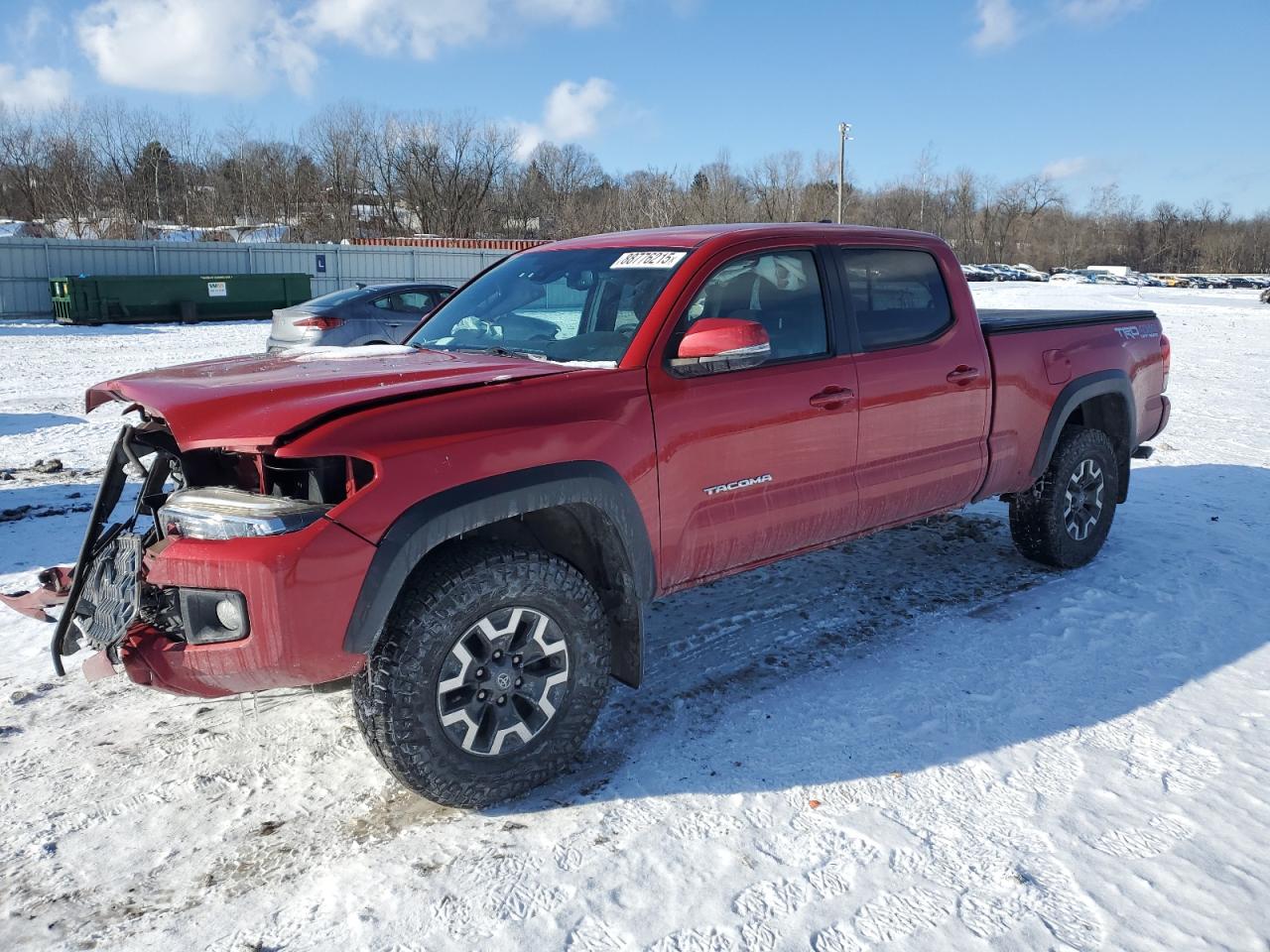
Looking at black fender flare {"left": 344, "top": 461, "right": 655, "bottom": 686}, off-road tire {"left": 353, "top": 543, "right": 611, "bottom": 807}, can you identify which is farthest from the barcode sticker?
off-road tire {"left": 353, "top": 543, "right": 611, "bottom": 807}

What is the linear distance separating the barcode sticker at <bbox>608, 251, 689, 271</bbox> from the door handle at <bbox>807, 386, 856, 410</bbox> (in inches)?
31.4

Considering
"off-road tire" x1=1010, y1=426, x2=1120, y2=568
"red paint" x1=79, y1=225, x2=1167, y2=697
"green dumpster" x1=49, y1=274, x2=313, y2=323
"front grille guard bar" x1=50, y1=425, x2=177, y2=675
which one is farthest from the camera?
"green dumpster" x1=49, y1=274, x2=313, y2=323

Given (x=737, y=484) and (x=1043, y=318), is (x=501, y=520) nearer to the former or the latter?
(x=737, y=484)

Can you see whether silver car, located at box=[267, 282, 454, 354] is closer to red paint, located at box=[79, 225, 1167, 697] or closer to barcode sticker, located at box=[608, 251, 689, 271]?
barcode sticker, located at box=[608, 251, 689, 271]

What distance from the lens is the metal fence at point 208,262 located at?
23906 mm

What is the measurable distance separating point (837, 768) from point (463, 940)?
1.47 m

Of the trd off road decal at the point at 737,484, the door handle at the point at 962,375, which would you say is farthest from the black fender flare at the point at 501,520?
the door handle at the point at 962,375

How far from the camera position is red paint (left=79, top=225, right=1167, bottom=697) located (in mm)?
2729

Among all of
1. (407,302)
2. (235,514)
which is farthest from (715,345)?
(407,302)

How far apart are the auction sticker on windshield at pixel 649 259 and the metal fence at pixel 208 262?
21.2m

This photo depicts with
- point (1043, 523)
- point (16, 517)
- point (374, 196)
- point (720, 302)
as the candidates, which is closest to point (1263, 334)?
point (1043, 523)

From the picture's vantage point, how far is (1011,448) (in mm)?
4996

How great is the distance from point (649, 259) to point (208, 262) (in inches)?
1087

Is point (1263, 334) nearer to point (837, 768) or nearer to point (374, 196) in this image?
point (837, 768)
